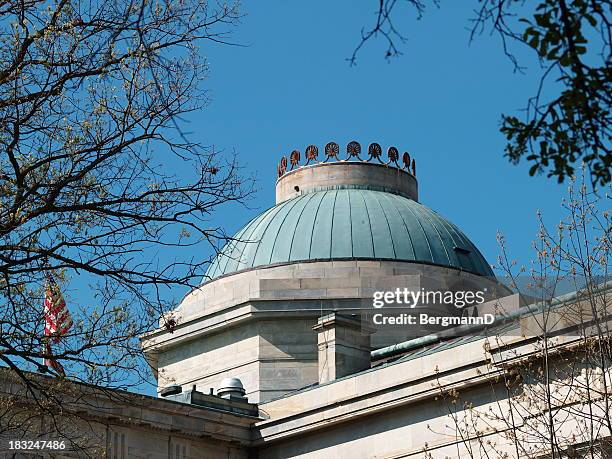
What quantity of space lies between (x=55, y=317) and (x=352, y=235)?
28259 millimetres

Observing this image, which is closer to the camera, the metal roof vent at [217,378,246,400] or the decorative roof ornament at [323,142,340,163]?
the metal roof vent at [217,378,246,400]

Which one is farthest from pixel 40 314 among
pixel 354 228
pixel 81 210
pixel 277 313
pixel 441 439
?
pixel 354 228

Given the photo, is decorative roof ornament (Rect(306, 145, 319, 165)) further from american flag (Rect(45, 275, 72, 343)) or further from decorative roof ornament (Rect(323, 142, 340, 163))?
american flag (Rect(45, 275, 72, 343))

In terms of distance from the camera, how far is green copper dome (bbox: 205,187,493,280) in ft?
156

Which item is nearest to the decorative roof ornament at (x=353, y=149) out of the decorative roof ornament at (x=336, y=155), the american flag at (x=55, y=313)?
the decorative roof ornament at (x=336, y=155)

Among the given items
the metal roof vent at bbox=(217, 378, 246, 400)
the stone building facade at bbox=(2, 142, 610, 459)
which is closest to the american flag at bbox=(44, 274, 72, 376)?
the stone building facade at bbox=(2, 142, 610, 459)

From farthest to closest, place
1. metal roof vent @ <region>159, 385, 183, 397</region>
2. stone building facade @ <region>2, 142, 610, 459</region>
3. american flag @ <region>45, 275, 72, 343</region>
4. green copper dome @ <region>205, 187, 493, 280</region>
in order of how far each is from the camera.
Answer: green copper dome @ <region>205, 187, 493, 280</region> < metal roof vent @ <region>159, 385, 183, 397</region> < stone building facade @ <region>2, 142, 610, 459</region> < american flag @ <region>45, 275, 72, 343</region>

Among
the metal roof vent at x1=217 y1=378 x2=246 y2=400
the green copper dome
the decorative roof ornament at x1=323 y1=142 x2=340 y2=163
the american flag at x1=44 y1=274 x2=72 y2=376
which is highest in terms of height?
Result: the decorative roof ornament at x1=323 y1=142 x2=340 y2=163

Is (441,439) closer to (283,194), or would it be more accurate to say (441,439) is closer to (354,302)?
(354,302)

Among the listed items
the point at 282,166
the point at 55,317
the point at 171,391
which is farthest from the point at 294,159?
the point at 55,317

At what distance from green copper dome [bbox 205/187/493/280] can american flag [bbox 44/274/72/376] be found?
26.7 meters

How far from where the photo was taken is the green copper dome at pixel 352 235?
47.6m

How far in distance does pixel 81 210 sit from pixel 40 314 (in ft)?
5.29

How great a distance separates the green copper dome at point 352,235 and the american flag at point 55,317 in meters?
26.7
